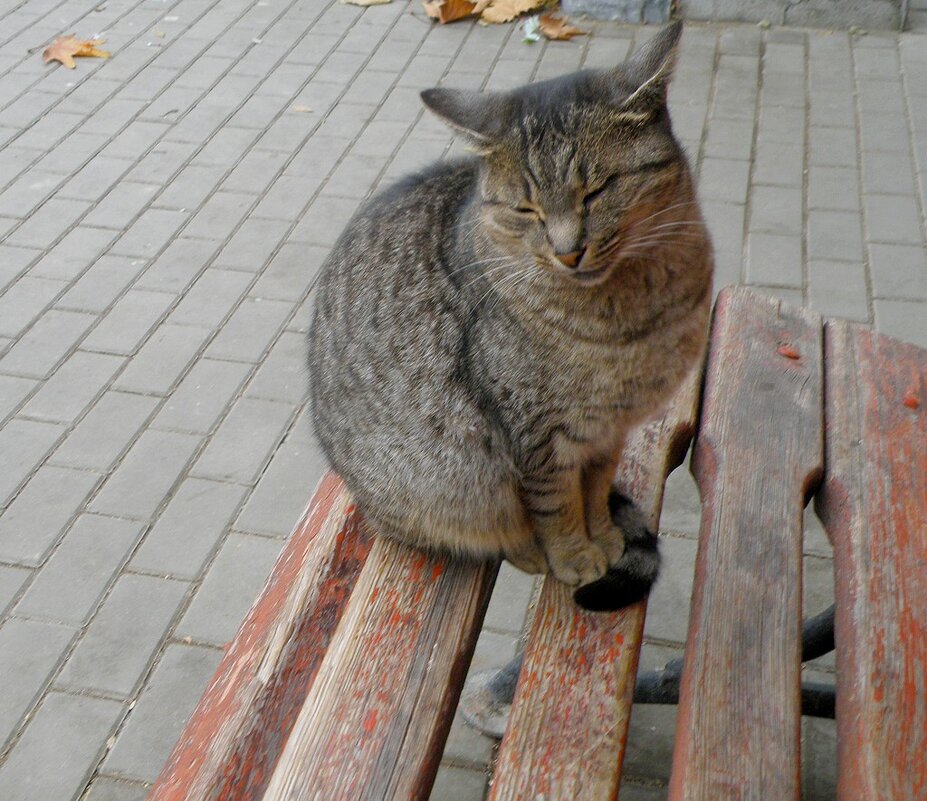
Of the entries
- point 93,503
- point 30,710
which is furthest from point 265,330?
point 30,710

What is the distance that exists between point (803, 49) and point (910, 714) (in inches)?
177

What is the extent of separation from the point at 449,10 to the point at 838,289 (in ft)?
9.35

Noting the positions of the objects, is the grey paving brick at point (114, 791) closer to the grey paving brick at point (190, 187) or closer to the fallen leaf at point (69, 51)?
the grey paving brick at point (190, 187)

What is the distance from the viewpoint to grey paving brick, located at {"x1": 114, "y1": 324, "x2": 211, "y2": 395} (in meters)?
3.57

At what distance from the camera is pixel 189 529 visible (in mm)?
3082

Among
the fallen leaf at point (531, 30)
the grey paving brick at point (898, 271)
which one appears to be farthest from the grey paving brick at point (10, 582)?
the fallen leaf at point (531, 30)

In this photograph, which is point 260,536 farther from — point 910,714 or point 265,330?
point 910,714

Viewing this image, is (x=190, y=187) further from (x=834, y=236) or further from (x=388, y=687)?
(x=388, y=687)

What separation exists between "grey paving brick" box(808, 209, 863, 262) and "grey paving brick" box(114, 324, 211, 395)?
2348 millimetres

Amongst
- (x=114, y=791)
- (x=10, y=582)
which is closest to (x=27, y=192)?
Answer: (x=10, y=582)

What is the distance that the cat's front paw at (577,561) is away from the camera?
188 centimetres

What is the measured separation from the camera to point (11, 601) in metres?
2.89

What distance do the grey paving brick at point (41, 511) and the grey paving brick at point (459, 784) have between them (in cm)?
137

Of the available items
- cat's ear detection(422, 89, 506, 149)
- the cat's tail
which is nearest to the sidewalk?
the cat's tail
